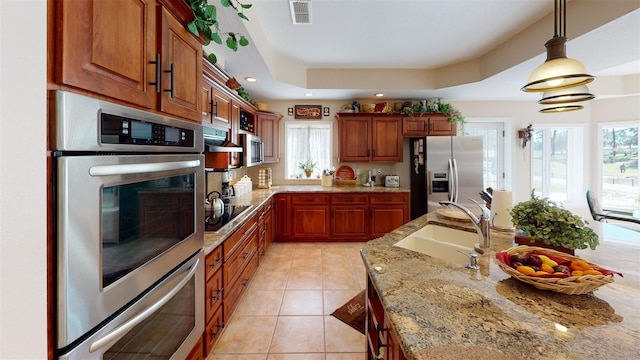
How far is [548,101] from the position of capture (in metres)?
1.79

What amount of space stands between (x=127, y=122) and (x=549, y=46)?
225cm

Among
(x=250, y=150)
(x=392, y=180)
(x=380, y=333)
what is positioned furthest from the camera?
Answer: (x=392, y=180)

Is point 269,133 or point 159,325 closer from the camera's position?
point 159,325

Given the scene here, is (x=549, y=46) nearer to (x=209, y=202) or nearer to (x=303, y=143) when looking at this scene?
(x=209, y=202)

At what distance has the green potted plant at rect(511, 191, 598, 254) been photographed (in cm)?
128

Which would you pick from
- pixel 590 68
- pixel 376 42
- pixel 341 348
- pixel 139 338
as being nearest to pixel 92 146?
pixel 139 338

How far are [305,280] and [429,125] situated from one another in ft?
10.9

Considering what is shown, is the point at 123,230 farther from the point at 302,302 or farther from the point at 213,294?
the point at 302,302

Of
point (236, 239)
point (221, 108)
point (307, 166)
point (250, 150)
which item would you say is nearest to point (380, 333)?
point (236, 239)

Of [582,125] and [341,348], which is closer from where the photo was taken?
[341,348]

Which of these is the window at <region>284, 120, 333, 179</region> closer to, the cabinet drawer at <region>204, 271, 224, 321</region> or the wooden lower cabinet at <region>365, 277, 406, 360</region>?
the cabinet drawer at <region>204, 271, 224, 321</region>

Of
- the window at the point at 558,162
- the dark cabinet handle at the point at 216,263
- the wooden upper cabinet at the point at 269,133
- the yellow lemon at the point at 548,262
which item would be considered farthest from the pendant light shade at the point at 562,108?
the window at the point at 558,162

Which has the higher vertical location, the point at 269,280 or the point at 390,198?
the point at 390,198

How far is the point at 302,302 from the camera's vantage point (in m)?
2.54
